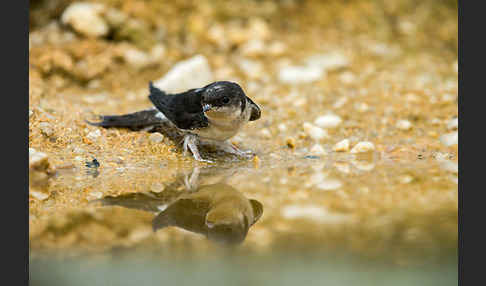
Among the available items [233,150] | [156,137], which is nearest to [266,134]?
[233,150]

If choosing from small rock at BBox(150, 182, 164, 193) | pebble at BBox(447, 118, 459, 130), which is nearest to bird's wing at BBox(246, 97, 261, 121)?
small rock at BBox(150, 182, 164, 193)

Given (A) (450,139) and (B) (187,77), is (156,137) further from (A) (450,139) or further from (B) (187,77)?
(A) (450,139)

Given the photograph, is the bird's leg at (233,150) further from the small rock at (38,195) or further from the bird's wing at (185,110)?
the small rock at (38,195)

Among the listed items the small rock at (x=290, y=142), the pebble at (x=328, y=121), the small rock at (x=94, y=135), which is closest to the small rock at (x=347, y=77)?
the pebble at (x=328, y=121)

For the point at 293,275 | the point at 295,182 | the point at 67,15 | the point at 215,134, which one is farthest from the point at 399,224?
the point at 67,15

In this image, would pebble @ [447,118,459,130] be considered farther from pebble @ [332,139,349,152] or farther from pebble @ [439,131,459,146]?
pebble @ [332,139,349,152]
